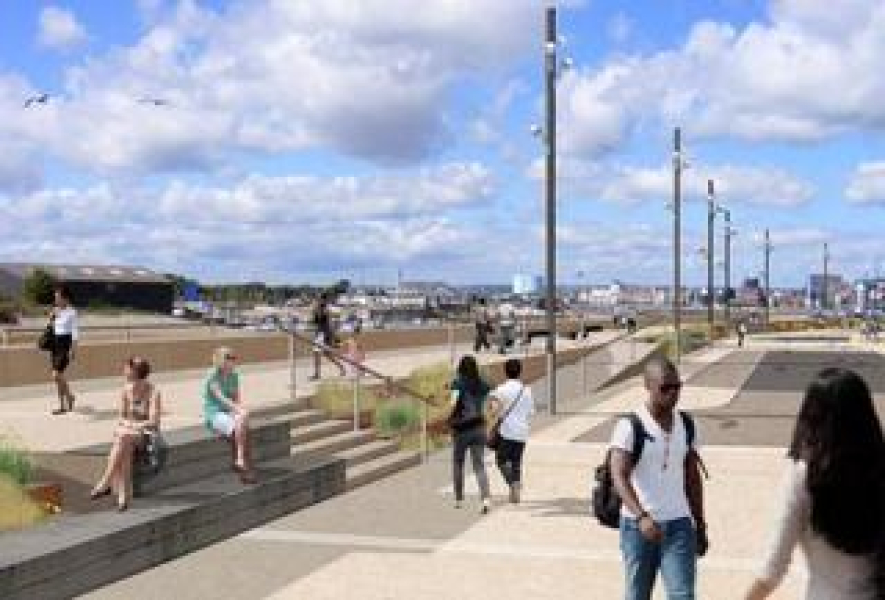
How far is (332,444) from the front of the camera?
16.5 m

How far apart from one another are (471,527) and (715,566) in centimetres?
252

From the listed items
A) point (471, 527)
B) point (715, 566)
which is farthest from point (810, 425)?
point (471, 527)

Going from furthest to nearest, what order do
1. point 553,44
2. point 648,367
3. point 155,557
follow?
point 553,44 → point 155,557 → point 648,367

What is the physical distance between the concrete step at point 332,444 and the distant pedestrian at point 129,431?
3776mm

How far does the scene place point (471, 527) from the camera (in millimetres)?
12492

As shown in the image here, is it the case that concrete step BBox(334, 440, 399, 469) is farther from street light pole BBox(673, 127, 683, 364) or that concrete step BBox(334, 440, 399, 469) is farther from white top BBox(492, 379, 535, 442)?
street light pole BBox(673, 127, 683, 364)

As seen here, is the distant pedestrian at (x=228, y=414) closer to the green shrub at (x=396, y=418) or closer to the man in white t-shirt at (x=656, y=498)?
the green shrub at (x=396, y=418)

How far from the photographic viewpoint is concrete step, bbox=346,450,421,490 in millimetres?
15398

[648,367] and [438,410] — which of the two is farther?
[438,410]

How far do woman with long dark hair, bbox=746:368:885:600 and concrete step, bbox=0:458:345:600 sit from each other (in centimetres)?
540

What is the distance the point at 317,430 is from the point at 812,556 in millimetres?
12767

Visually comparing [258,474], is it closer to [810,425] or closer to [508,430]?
[508,430]

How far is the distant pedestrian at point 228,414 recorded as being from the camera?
41.0ft

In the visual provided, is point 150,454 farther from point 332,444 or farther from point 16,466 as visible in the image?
point 332,444
